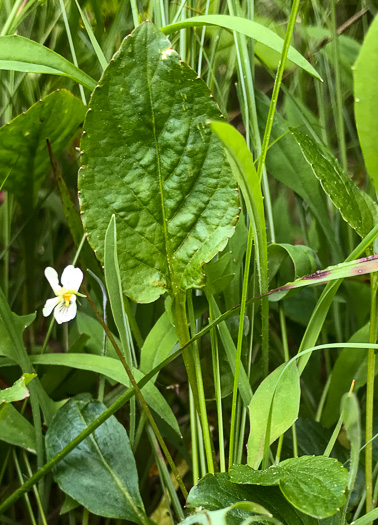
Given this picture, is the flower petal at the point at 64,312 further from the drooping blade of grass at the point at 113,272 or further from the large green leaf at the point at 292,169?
the large green leaf at the point at 292,169

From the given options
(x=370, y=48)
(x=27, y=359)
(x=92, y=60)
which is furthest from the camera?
(x=92, y=60)

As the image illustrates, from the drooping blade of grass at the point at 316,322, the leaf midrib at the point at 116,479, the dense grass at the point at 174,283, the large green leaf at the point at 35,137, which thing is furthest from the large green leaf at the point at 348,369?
the large green leaf at the point at 35,137

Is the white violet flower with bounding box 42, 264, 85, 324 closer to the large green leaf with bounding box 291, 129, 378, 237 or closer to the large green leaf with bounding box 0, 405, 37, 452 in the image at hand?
the large green leaf with bounding box 0, 405, 37, 452

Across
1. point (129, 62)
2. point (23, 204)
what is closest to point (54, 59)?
point (129, 62)

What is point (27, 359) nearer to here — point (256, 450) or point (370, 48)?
point (256, 450)

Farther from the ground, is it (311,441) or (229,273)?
(229,273)

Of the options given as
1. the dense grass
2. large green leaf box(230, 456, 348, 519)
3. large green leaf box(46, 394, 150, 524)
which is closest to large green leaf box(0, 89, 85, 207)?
the dense grass

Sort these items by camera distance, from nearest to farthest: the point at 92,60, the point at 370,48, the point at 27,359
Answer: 1. the point at 370,48
2. the point at 27,359
3. the point at 92,60
